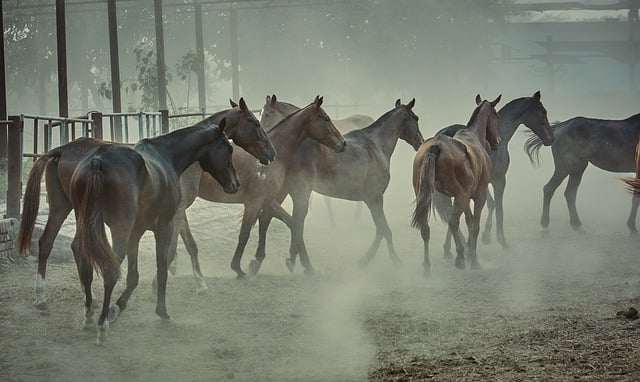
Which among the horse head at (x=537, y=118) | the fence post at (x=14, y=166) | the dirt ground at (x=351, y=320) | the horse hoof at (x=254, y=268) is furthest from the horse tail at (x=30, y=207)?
the horse head at (x=537, y=118)

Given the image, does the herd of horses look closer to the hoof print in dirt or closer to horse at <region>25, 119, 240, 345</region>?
horse at <region>25, 119, 240, 345</region>

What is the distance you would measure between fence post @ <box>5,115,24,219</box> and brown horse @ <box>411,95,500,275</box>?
4616mm

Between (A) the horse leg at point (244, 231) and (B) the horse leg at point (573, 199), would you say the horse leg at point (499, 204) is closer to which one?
(B) the horse leg at point (573, 199)

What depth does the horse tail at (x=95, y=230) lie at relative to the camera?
7914 millimetres

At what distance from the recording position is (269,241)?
15852mm

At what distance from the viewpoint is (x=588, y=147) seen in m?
17.7

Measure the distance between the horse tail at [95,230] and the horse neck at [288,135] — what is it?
4654 millimetres

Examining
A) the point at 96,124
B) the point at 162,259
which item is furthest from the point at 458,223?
the point at 96,124

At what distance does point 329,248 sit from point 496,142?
2.70 metres

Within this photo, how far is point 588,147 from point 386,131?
15.6ft

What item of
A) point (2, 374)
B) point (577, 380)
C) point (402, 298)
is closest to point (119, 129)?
point (402, 298)

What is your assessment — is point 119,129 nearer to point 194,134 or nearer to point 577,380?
point 194,134

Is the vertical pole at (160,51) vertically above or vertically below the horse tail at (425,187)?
above

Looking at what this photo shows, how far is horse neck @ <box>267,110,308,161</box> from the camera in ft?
41.3
